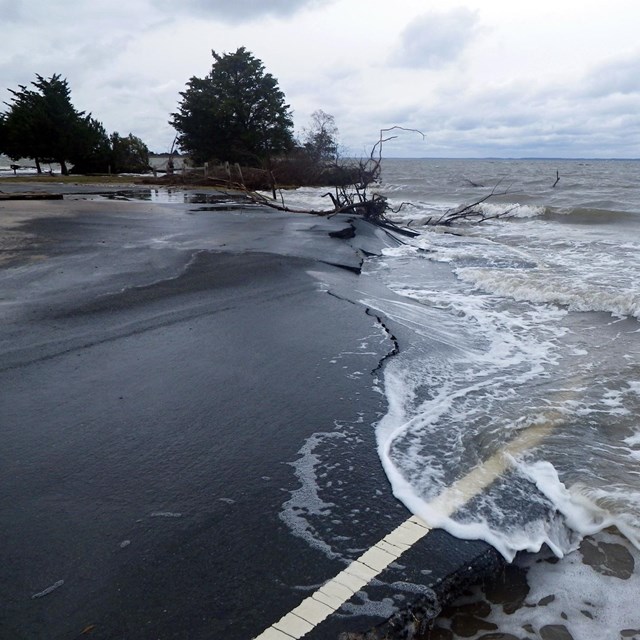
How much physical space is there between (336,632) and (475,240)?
14.4 metres

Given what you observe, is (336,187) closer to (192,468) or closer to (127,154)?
(192,468)

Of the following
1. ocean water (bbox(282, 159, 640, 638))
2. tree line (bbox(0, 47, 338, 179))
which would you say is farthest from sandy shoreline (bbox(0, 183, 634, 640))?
tree line (bbox(0, 47, 338, 179))

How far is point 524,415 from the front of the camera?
383cm

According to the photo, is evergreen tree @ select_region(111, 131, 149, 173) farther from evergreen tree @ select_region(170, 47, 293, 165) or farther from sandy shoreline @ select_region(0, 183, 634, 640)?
sandy shoreline @ select_region(0, 183, 634, 640)

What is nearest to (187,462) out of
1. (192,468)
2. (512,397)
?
(192,468)

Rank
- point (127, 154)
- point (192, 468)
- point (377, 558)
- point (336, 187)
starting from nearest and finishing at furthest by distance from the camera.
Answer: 1. point (377, 558)
2. point (192, 468)
3. point (336, 187)
4. point (127, 154)

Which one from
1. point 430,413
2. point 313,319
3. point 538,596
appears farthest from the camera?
point 313,319

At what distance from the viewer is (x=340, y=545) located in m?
2.35

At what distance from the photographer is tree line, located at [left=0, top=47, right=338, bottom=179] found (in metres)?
39.9

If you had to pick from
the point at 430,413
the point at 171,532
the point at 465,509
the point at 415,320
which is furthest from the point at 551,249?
the point at 171,532

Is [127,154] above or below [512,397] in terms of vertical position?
above

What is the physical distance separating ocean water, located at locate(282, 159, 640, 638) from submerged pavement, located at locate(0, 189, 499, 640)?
24 cm

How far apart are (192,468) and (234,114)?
42537 millimetres

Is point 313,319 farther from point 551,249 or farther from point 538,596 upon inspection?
point 551,249
